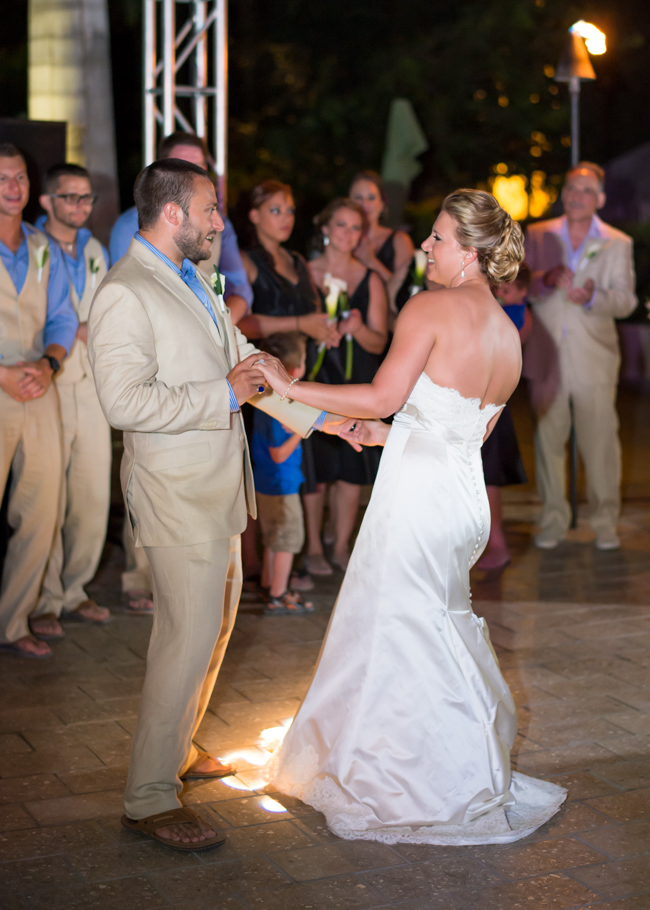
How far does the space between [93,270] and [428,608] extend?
9.98ft

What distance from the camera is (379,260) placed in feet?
24.1

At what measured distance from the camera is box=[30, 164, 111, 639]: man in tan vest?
5676 millimetres

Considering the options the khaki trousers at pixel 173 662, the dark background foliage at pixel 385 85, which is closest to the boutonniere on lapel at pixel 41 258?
the khaki trousers at pixel 173 662

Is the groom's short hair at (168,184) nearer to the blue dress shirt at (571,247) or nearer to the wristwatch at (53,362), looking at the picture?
the wristwatch at (53,362)

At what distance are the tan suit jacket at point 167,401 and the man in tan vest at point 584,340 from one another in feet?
14.1

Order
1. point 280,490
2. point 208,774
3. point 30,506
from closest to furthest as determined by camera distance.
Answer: point 208,774 < point 30,506 < point 280,490

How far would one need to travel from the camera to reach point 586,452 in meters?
7.54

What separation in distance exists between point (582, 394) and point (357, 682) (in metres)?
4.25

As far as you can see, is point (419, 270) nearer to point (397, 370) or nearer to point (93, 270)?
point (93, 270)

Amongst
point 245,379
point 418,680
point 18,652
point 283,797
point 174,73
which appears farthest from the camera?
point 174,73

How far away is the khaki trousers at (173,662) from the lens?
3.46 meters

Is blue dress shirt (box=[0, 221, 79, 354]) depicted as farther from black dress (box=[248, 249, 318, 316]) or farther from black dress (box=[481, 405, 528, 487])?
black dress (box=[481, 405, 528, 487])

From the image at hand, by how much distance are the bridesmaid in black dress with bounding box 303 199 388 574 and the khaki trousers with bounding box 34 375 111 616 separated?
4.41ft

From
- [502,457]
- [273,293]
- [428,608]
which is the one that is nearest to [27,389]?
[273,293]
